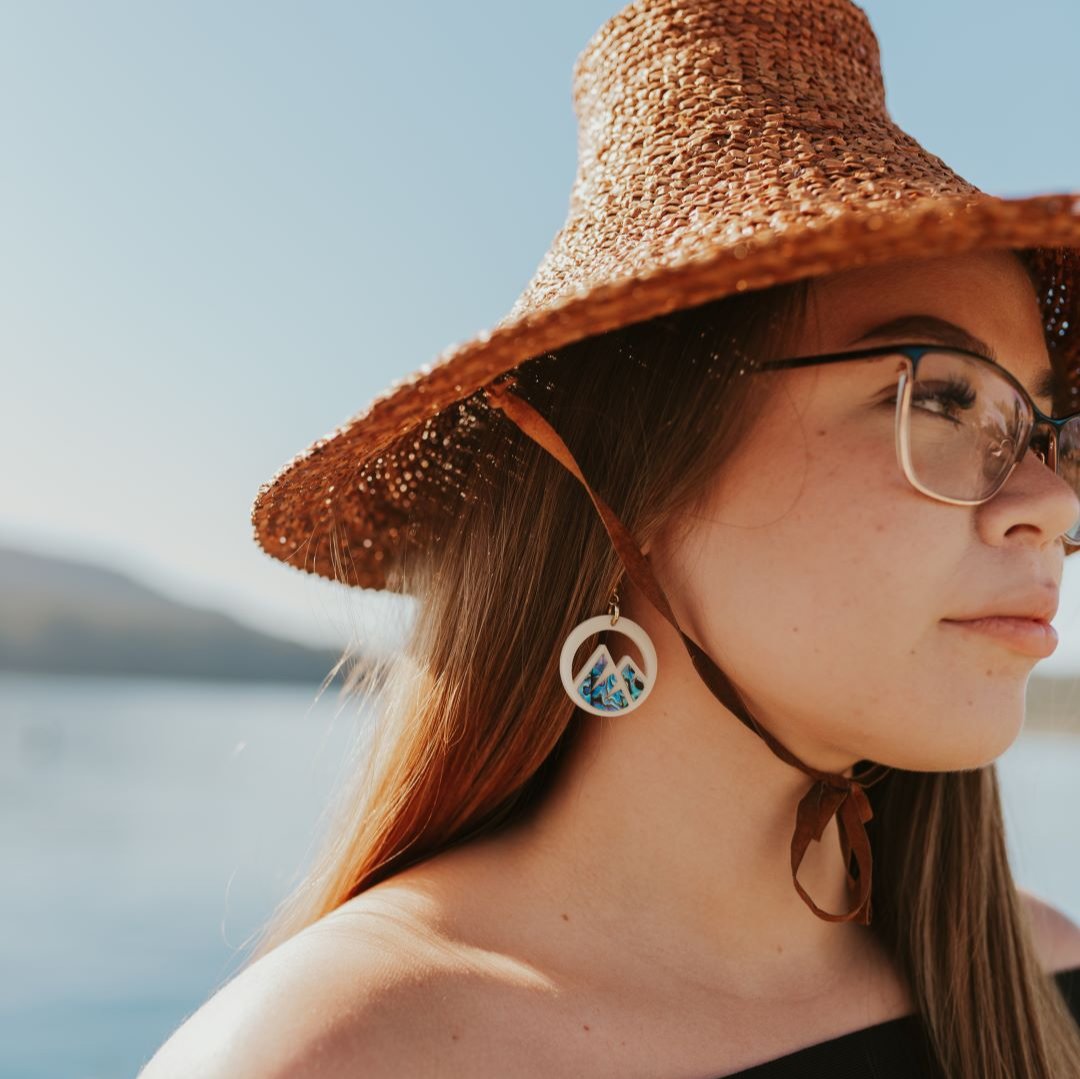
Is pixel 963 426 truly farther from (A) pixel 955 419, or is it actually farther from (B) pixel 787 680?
(B) pixel 787 680

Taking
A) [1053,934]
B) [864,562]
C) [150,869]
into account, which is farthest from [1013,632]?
[150,869]

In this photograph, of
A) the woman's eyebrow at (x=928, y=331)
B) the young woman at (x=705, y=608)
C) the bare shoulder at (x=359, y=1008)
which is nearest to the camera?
the bare shoulder at (x=359, y=1008)

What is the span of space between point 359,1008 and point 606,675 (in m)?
0.61

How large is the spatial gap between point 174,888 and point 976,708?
1094cm

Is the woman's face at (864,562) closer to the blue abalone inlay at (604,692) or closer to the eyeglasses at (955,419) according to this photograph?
the eyeglasses at (955,419)

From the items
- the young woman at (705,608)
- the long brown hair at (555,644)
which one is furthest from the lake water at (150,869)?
the young woman at (705,608)

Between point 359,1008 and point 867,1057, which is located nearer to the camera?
point 359,1008

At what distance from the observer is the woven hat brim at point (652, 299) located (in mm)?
1155

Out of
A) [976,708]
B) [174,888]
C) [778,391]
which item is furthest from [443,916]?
[174,888]

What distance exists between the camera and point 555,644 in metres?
1.74

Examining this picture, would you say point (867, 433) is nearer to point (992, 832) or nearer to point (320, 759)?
point (992, 832)

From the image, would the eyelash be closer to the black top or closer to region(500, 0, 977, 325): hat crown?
region(500, 0, 977, 325): hat crown

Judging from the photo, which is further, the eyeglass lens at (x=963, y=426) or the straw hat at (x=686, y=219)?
the eyeglass lens at (x=963, y=426)

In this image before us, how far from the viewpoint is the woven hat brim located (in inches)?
45.5
